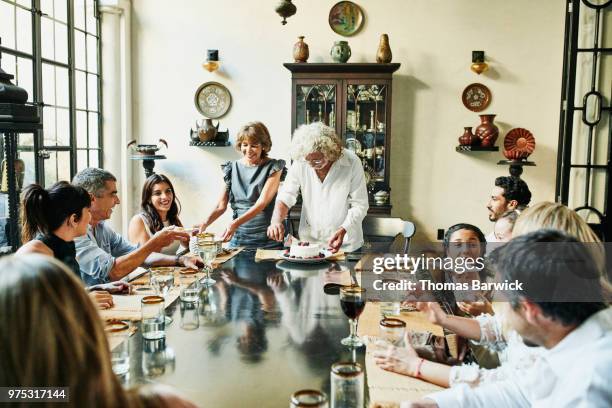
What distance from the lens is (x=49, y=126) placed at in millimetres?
4500

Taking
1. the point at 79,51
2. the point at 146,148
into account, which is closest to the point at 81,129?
the point at 146,148

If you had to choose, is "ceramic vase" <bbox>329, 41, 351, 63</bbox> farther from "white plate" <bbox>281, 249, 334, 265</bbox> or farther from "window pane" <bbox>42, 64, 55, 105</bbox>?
"white plate" <bbox>281, 249, 334, 265</bbox>

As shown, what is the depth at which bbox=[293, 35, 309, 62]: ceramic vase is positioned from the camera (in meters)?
5.20

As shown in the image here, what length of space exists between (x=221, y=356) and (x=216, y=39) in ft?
15.1

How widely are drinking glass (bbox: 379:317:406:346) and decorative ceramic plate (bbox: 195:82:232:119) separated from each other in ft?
14.2

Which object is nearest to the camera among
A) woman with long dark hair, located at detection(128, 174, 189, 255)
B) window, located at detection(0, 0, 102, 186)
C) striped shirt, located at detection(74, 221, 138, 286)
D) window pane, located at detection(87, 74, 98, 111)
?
striped shirt, located at detection(74, 221, 138, 286)

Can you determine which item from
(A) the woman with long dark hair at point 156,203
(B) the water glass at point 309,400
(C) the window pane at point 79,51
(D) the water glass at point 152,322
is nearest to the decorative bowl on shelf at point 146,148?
(C) the window pane at point 79,51

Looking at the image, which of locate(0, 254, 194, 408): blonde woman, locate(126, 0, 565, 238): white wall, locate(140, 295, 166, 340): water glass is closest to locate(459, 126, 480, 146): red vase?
locate(126, 0, 565, 238): white wall

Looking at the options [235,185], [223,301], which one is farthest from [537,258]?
[235,185]

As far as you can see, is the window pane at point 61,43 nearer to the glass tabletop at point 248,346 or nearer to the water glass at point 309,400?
the glass tabletop at point 248,346

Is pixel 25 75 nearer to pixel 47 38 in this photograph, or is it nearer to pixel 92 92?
pixel 47 38

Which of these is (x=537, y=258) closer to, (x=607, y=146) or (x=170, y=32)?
(x=607, y=146)

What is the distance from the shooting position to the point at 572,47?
15.6 ft

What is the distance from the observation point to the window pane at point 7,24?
3.81 metres
